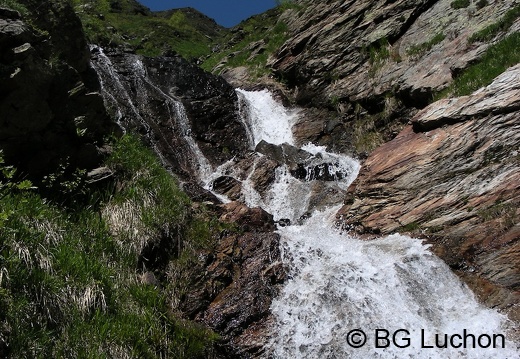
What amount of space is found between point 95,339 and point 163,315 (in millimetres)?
1318

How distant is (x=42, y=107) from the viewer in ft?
25.6

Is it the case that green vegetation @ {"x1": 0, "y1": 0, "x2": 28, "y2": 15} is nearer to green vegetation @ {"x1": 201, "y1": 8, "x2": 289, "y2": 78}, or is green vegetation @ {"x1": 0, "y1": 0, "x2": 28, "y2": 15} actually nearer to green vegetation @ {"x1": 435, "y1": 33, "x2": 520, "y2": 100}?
green vegetation @ {"x1": 435, "y1": 33, "x2": 520, "y2": 100}

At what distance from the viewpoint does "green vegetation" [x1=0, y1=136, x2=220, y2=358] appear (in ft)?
18.4

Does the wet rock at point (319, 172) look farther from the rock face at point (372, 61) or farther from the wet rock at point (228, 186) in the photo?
the rock face at point (372, 61)

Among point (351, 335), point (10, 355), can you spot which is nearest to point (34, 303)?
point (10, 355)

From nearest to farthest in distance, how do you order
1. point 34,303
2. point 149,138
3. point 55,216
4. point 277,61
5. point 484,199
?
point 34,303
point 55,216
point 484,199
point 149,138
point 277,61

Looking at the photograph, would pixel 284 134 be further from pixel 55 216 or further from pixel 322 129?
pixel 55 216

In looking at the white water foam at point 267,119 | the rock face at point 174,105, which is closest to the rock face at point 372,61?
the white water foam at point 267,119

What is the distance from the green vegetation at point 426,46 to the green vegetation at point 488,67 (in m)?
2.75

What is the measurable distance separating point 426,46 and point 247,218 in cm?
975

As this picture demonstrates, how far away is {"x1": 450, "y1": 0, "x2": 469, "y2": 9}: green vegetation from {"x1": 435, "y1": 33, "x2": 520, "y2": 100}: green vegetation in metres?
3.90

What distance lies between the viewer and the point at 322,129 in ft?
54.7

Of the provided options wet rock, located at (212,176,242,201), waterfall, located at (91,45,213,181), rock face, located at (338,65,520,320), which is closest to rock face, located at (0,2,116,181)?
wet rock, located at (212,176,242,201)

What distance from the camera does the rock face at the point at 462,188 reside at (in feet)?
25.2
